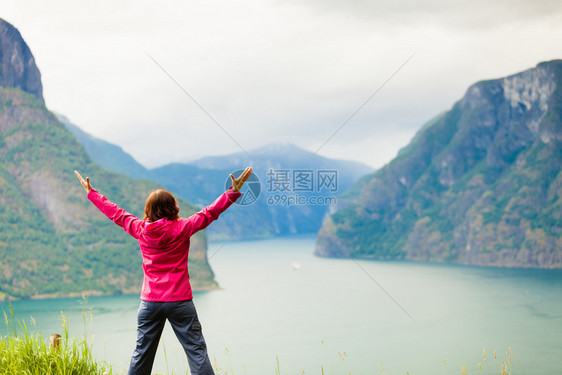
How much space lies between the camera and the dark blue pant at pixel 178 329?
2.92m

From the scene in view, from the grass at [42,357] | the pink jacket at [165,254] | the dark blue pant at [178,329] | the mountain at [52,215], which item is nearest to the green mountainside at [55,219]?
the mountain at [52,215]

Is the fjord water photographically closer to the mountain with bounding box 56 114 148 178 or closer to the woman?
the woman

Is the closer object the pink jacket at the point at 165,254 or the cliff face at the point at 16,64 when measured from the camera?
the pink jacket at the point at 165,254

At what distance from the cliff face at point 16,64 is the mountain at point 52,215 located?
12 centimetres

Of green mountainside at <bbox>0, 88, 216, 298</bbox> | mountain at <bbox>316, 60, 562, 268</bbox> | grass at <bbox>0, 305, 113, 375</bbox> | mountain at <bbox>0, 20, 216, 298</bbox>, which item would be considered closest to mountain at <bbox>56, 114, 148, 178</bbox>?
mountain at <bbox>0, 20, 216, 298</bbox>

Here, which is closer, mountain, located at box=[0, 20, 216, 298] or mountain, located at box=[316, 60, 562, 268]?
mountain, located at box=[0, 20, 216, 298]

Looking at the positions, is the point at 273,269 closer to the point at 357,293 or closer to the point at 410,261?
the point at 357,293

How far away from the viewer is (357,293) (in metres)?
56.5

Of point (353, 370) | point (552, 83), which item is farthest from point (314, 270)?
point (552, 83)

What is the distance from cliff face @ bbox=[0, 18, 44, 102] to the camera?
68.2 m

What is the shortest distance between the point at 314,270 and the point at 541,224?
30.5 meters

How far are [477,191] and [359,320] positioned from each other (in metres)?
52.1

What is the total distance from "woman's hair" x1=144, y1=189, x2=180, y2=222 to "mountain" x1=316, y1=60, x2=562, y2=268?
71.5m

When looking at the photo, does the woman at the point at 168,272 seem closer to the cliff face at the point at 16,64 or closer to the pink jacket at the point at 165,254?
the pink jacket at the point at 165,254
